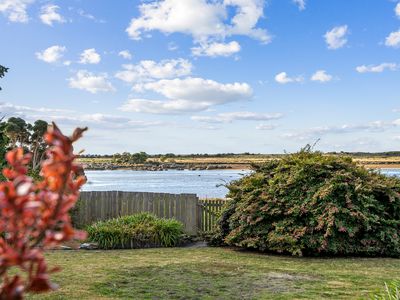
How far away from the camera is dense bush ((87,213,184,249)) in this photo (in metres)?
13.0

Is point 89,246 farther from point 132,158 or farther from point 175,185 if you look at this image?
point 132,158

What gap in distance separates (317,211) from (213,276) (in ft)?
11.9

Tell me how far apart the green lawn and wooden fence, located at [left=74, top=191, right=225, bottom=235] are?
319 centimetres

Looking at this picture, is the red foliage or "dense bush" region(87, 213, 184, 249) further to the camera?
"dense bush" region(87, 213, 184, 249)

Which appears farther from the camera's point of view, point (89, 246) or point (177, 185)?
point (177, 185)

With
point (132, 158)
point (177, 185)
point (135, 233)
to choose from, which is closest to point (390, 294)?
point (135, 233)

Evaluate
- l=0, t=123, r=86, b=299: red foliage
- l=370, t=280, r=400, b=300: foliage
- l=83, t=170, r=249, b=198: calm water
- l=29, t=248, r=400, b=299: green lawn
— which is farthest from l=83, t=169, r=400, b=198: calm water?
l=0, t=123, r=86, b=299: red foliage

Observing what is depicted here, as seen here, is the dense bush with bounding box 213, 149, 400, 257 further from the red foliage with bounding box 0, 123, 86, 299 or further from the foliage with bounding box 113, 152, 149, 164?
the foliage with bounding box 113, 152, 149, 164

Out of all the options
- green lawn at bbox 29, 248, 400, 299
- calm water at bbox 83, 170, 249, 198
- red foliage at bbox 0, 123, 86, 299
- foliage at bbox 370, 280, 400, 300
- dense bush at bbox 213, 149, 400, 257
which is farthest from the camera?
calm water at bbox 83, 170, 249, 198

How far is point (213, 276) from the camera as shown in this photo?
28.5ft

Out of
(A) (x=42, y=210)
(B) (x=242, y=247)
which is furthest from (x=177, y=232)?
(A) (x=42, y=210)

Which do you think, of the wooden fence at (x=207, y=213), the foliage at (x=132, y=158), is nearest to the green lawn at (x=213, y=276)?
the wooden fence at (x=207, y=213)

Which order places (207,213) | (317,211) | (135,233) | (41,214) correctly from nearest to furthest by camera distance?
(41,214) < (317,211) < (135,233) < (207,213)

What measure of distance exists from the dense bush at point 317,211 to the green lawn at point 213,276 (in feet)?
1.31
